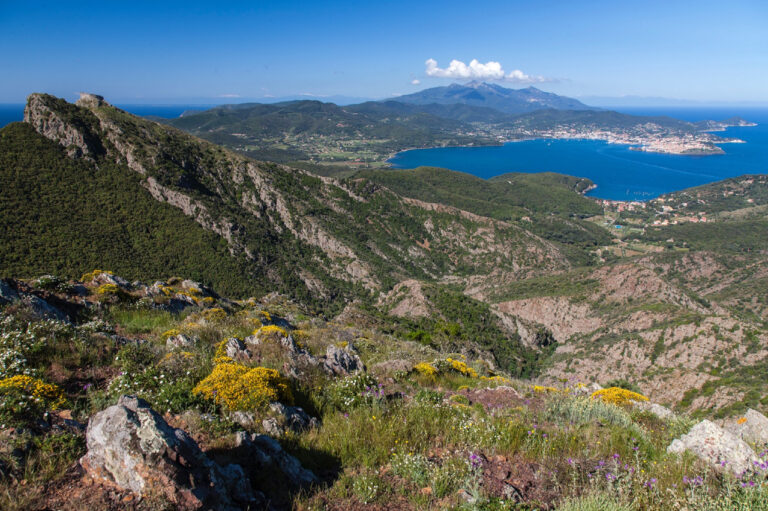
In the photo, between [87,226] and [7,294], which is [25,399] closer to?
[7,294]

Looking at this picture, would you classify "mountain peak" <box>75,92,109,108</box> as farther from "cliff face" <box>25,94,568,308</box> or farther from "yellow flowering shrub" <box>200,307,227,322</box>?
"yellow flowering shrub" <box>200,307,227,322</box>

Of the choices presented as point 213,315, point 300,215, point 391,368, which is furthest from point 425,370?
point 300,215

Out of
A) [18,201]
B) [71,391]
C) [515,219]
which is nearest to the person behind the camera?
[71,391]

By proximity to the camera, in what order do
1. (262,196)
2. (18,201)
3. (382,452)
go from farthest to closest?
(262,196) < (18,201) < (382,452)

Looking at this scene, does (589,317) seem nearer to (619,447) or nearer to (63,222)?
(619,447)

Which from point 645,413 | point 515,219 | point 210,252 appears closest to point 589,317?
point 645,413

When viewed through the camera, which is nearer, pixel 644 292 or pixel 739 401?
pixel 739 401

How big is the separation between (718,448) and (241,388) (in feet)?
25.7

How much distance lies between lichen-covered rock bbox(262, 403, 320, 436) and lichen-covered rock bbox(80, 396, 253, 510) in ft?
5.70

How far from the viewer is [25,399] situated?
4555mm

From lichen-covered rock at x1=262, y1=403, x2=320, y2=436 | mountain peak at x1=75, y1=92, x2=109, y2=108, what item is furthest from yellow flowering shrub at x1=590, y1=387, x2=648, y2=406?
mountain peak at x1=75, y1=92, x2=109, y2=108

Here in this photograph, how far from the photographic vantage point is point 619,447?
6.13m

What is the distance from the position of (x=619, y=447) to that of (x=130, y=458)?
7.22 metres

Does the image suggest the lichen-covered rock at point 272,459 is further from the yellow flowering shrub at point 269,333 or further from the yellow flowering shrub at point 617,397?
the yellow flowering shrub at point 617,397
